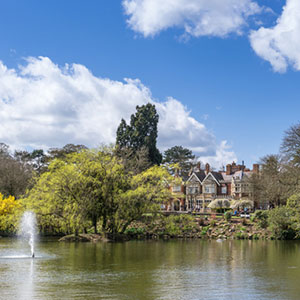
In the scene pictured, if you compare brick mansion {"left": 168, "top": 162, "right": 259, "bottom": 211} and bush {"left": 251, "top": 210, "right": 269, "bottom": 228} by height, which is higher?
brick mansion {"left": 168, "top": 162, "right": 259, "bottom": 211}

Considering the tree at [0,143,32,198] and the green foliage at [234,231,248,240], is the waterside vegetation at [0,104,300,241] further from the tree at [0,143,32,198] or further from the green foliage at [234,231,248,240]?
the tree at [0,143,32,198]

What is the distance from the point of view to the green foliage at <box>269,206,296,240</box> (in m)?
49.0

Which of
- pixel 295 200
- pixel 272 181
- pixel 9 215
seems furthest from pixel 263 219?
pixel 9 215

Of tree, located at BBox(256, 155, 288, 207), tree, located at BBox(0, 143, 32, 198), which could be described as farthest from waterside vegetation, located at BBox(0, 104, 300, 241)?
tree, located at BBox(0, 143, 32, 198)

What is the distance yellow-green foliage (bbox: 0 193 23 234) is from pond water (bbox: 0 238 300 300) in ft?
46.2

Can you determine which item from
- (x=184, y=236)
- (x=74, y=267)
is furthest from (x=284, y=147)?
(x=74, y=267)

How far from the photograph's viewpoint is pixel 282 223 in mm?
49719

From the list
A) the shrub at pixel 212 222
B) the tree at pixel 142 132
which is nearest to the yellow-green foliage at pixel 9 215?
the shrub at pixel 212 222

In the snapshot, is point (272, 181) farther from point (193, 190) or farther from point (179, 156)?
point (179, 156)

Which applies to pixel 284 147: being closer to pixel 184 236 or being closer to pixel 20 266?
pixel 184 236

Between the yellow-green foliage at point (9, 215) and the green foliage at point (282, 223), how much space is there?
2691 cm

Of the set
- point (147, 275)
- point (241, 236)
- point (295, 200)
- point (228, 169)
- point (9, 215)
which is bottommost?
point (147, 275)

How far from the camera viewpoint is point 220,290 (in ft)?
60.9

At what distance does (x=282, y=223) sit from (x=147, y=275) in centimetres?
3081
